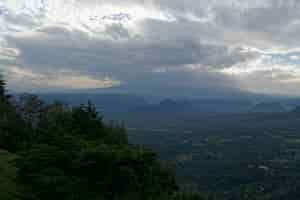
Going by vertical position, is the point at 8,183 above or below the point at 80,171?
below

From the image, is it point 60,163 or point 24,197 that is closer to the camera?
point 24,197

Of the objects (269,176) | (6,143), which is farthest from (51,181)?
(269,176)

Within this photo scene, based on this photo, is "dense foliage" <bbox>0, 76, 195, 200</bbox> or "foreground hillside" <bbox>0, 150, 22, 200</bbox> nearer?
"foreground hillside" <bbox>0, 150, 22, 200</bbox>

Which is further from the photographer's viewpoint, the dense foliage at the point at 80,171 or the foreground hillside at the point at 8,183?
the dense foliage at the point at 80,171

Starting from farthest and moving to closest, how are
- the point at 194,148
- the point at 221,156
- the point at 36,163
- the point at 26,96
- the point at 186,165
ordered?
the point at 194,148, the point at 221,156, the point at 186,165, the point at 26,96, the point at 36,163

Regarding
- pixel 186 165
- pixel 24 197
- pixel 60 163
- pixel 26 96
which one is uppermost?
pixel 26 96

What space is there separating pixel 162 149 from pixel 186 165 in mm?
29182

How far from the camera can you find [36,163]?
14.4 meters

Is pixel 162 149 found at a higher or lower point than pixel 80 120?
lower

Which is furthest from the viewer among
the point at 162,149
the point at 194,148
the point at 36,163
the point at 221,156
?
the point at 194,148

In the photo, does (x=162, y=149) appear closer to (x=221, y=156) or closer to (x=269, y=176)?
(x=221, y=156)

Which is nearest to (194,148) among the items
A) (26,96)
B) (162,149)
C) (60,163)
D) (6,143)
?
(162,149)

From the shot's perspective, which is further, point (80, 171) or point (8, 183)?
point (80, 171)

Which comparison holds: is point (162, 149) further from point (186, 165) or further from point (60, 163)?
point (60, 163)
